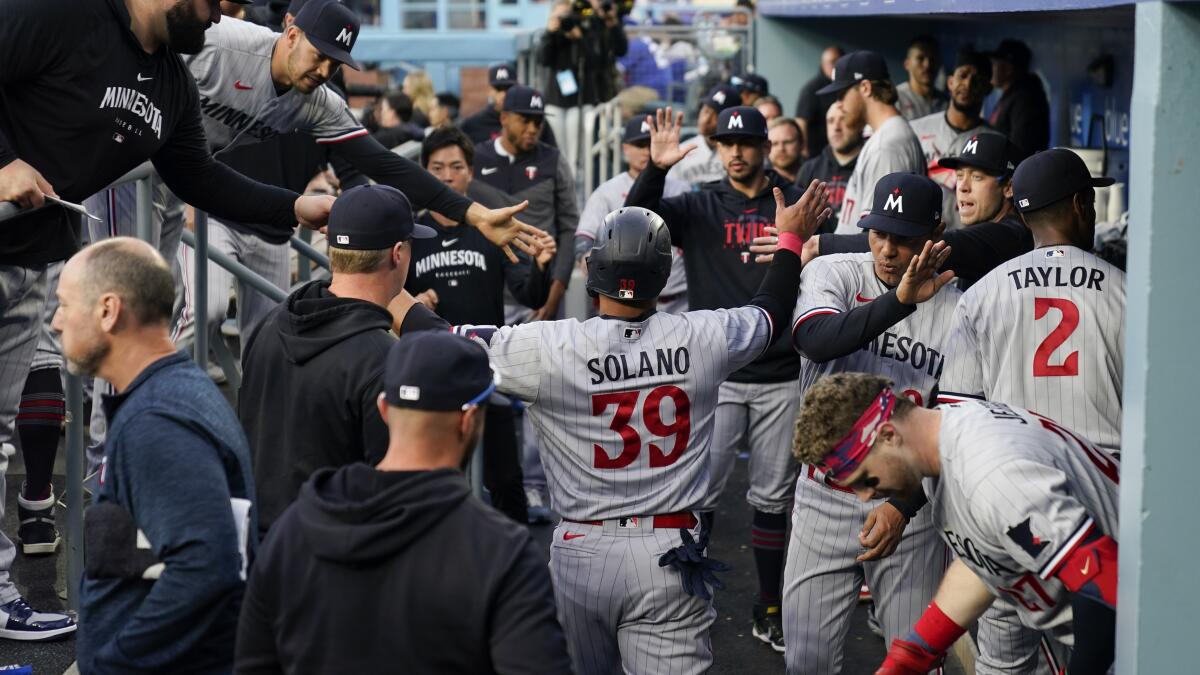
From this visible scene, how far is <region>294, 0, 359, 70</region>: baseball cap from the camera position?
535cm

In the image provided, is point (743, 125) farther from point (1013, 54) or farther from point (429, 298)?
point (1013, 54)

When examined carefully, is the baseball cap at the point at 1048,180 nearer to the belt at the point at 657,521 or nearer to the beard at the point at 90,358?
the belt at the point at 657,521

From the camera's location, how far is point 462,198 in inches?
219

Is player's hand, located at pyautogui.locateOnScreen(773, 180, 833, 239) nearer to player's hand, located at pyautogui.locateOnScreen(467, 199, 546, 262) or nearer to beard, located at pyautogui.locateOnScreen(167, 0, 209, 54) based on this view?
player's hand, located at pyautogui.locateOnScreen(467, 199, 546, 262)

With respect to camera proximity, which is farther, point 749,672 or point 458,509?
point 749,672

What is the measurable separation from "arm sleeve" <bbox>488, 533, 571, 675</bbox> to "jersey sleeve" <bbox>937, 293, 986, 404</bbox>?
2217 millimetres

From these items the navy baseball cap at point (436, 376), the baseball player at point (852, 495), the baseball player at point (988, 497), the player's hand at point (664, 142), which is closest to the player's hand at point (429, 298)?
the player's hand at point (664, 142)

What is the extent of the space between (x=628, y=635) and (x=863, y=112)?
4.57 m

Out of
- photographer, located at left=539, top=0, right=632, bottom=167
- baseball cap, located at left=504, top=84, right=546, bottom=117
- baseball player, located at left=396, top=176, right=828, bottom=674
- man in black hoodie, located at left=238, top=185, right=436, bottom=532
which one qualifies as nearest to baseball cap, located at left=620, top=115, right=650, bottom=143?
baseball cap, located at left=504, top=84, right=546, bottom=117

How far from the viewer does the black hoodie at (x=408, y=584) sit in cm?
263

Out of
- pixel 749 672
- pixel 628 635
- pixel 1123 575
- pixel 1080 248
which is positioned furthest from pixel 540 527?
pixel 1123 575

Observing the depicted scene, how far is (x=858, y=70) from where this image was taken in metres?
7.45

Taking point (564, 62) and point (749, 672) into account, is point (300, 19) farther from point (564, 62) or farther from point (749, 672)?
point (564, 62)

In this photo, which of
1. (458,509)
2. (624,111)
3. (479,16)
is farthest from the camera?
(479,16)
